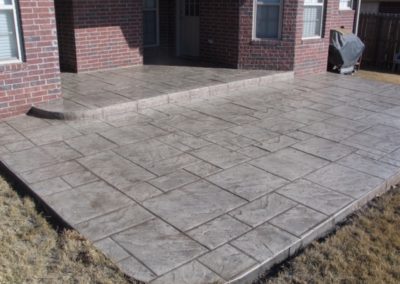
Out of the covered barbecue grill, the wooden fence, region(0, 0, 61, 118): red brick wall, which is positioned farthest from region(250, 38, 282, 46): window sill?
the wooden fence

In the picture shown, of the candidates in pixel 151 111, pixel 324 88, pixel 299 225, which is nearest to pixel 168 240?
pixel 299 225

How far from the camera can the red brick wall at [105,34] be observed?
861 centimetres

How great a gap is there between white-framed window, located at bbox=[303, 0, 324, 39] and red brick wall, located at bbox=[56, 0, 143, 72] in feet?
11.7

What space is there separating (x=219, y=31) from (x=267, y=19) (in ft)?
3.58

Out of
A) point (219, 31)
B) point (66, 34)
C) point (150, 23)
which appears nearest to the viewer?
point (66, 34)

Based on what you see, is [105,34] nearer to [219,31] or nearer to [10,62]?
[219,31]

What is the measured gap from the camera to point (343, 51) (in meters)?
10.8

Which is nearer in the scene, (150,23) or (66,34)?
(66,34)

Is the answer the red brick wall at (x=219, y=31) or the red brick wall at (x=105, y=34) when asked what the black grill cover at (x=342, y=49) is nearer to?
the red brick wall at (x=219, y=31)

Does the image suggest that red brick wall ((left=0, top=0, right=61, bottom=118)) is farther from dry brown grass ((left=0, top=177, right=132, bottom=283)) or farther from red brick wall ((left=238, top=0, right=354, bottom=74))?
red brick wall ((left=238, top=0, right=354, bottom=74))

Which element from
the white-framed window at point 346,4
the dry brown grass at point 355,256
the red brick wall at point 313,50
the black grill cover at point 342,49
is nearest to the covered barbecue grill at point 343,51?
the black grill cover at point 342,49

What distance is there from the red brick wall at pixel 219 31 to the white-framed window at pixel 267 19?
399 mm

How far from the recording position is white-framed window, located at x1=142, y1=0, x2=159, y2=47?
10.5 m

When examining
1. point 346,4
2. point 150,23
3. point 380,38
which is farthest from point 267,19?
point 380,38
